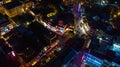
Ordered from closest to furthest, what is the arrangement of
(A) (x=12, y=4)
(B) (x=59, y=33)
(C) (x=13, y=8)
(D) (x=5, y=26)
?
(B) (x=59, y=33)
(D) (x=5, y=26)
(C) (x=13, y=8)
(A) (x=12, y=4)

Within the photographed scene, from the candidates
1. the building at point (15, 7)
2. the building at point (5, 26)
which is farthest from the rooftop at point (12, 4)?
the building at point (5, 26)

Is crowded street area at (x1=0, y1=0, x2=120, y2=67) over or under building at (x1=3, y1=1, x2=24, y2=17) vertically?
under

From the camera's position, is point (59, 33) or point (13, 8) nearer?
point (59, 33)

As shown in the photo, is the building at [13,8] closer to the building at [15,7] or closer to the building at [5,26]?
the building at [15,7]

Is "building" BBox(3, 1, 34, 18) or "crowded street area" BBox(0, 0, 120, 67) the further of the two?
"building" BBox(3, 1, 34, 18)

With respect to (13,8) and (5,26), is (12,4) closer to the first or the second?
(13,8)

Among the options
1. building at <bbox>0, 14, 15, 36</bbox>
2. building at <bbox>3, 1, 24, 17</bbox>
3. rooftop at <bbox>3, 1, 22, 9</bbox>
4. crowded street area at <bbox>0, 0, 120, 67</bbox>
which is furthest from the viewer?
rooftop at <bbox>3, 1, 22, 9</bbox>

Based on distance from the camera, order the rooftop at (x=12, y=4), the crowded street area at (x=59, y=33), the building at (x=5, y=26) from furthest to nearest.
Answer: the rooftop at (x=12, y=4)
the building at (x=5, y=26)
the crowded street area at (x=59, y=33)

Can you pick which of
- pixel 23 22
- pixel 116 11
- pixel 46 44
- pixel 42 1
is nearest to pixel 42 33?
pixel 46 44

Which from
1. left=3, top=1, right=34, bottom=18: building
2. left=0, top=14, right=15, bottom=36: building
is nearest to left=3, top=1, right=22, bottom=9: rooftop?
left=3, top=1, right=34, bottom=18: building

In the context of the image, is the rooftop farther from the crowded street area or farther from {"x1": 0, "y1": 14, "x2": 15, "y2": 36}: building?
{"x1": 0, "y1": 14, "x2": 15, "y2": 36}: building

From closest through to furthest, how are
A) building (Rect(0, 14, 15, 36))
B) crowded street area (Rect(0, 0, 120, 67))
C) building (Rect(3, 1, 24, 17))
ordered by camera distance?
crowded street area (Rect(0, 0, 120, 67))
building (Rect(0, 14, 15, 36))
building (Rect(3, 1, 24, 17))

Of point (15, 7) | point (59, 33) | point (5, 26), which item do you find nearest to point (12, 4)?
point (15, 7)
